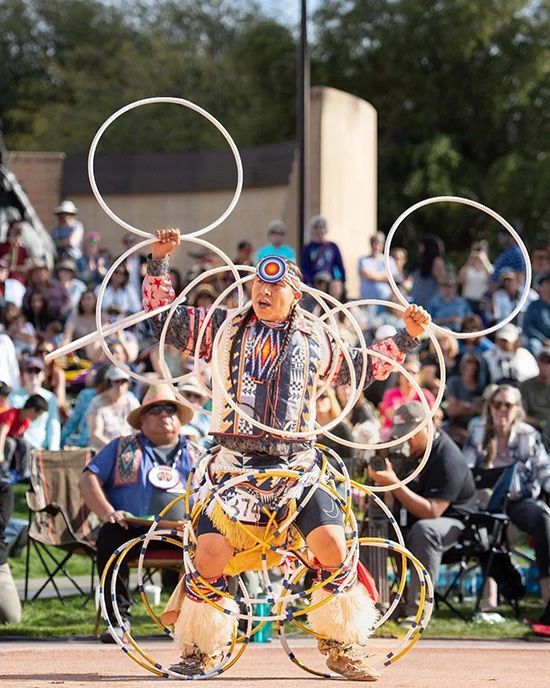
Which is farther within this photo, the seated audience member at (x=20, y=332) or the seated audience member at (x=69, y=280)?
the seated audience member at (x=69, y=280)

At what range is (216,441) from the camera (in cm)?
693

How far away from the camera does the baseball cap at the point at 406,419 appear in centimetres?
949

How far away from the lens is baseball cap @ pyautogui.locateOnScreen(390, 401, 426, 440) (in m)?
9.49

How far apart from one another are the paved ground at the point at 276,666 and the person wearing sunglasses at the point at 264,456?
0.97 ft

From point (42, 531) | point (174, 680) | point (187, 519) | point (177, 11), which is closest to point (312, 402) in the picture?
point (187, 519)

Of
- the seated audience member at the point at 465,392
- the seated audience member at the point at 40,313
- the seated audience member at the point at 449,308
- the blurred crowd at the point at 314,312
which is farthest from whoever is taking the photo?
the seated audience member at the point at 40,313

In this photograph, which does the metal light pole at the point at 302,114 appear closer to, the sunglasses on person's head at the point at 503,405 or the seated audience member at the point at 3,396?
the seated audience member at the point at 3,396

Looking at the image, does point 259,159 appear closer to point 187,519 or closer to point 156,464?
point 156,464

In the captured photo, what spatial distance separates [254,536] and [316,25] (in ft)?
91.4

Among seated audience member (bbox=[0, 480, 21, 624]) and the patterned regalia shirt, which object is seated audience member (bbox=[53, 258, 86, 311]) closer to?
seated audience member (bbox=[0, 480, 21, 624])

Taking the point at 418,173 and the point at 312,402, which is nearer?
the point at 312,402

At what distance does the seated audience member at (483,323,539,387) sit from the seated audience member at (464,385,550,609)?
9.73 ft

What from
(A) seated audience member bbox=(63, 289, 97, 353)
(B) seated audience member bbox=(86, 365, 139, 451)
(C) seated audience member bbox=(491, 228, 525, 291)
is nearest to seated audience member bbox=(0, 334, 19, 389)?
(A) seated audience member bbox=(63, 289, 97, 353)

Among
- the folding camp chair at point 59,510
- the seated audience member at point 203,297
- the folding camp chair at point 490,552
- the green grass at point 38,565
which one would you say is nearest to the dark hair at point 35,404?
the green grass at point 38,565
